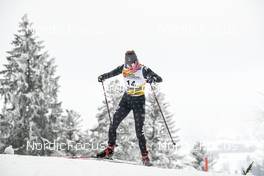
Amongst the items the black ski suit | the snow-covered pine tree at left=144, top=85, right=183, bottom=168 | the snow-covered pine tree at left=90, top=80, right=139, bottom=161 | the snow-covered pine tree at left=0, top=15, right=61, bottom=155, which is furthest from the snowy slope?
the snow-covered pine tree at left=144, top=85, right=183, bottom=168

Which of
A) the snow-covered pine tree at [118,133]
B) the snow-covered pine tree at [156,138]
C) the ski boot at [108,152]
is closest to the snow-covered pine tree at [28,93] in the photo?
the snow-covered pine tree at [118,133]

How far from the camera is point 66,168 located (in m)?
8.30

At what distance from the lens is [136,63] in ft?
36.3

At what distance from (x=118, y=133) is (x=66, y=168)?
72.7ft

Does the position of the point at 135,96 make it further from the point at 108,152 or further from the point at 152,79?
the point at 108,152

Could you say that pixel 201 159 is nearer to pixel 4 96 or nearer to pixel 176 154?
pixel 176 154

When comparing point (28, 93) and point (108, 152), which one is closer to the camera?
point (108, 152)

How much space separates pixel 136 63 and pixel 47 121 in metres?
18.4

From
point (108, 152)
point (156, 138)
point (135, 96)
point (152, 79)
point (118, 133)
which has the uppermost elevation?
point (152, 79)

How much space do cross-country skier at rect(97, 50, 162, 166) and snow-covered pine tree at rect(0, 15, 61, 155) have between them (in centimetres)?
1627

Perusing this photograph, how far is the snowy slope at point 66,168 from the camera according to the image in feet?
26.3

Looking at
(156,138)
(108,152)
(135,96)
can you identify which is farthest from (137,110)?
(156,138)

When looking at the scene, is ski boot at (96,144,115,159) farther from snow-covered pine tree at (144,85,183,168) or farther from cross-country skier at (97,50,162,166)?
snow-covered pine tree at (144,85,183,168)

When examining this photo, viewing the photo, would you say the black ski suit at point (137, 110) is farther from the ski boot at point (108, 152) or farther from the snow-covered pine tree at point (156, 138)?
the snow-covered pine tree at point (156, 138)
